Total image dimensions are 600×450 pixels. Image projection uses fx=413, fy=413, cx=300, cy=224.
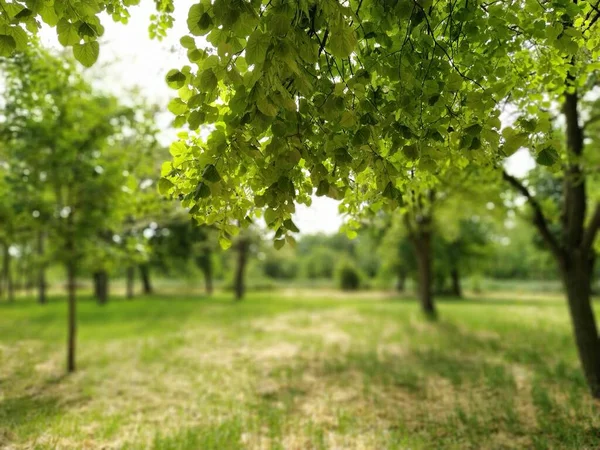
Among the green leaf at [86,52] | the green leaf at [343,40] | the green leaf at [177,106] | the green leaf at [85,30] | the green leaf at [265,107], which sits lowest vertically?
the green leaf at [265,107]

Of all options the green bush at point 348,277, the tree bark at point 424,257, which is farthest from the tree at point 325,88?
the green bush at point 348,277

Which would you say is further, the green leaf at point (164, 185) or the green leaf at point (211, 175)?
the green leaf at point (164, 185)

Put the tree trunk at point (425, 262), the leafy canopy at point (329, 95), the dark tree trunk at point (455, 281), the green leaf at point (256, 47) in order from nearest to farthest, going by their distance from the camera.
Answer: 1. the green leaf at point (256, 47)
2. the leafy canopy at point (329, 95)
3. the tree trunk at point (425, 262)
4. the dark tree trunk at point (455, 281)

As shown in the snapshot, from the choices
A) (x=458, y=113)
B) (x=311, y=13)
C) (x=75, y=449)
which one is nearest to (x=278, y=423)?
(x=75, y=449)

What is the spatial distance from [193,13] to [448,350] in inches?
434

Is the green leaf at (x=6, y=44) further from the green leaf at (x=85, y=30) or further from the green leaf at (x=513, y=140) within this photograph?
the green leaf at (x=513, y=140)

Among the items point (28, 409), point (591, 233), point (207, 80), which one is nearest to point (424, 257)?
point (591, 233)

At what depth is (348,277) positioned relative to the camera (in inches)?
1944

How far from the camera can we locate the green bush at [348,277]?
4928cm

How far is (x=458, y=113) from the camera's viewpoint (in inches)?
130

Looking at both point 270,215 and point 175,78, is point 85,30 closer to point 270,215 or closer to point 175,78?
point 175,78

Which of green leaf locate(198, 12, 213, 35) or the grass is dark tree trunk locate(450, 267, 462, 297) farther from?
green leaf locate(198, 12, 213, 35)

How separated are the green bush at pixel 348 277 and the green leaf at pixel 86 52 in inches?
1873

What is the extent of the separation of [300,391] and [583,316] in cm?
517
